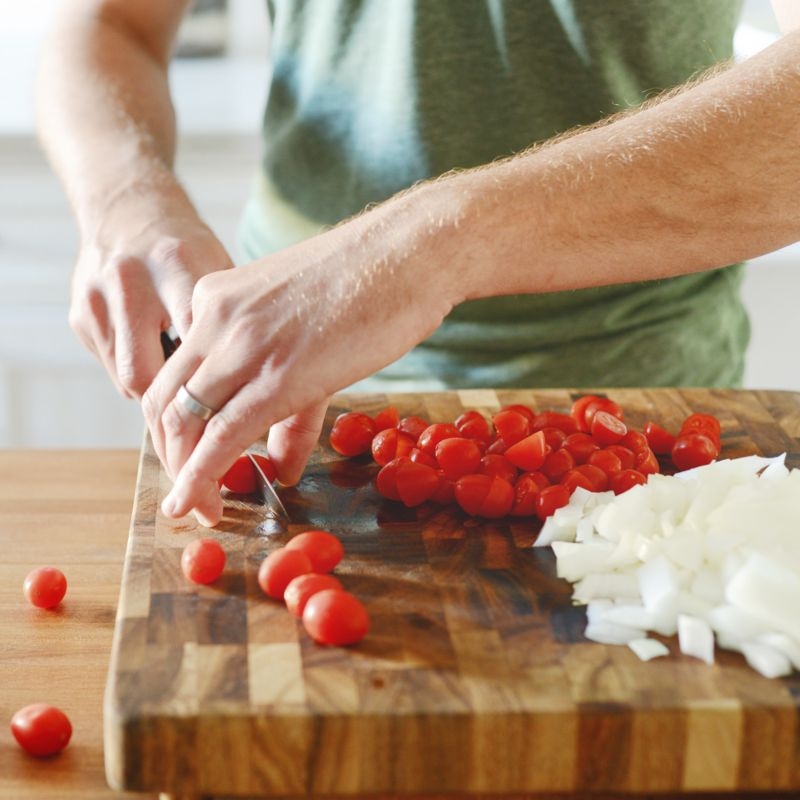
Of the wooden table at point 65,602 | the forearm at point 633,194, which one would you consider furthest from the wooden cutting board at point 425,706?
the forearm at point 633,194

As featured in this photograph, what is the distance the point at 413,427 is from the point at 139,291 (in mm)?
339

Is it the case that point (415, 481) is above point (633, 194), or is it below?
below

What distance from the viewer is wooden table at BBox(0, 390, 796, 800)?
38.9 inches

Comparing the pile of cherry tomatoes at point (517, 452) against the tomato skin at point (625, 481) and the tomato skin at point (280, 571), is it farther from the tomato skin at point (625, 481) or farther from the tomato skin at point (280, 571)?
the tomato skin at point (280, 571)

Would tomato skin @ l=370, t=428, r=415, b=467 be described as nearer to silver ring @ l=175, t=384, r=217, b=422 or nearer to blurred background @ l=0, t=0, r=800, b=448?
silver ring @ l=175, t=384, r=217, b=422

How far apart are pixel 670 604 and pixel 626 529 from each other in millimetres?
110

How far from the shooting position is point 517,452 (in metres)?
1.26

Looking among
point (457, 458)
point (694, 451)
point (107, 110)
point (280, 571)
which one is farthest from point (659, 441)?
point (107, 110)

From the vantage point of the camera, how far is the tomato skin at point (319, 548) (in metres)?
1.07

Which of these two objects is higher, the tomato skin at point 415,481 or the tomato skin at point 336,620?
the tomato skin at point 336,620

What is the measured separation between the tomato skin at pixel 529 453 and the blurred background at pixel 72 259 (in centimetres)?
143

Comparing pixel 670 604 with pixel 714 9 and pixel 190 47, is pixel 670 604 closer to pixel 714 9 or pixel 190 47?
pixel 714 9

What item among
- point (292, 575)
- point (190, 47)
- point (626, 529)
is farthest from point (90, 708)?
point (190, 47)

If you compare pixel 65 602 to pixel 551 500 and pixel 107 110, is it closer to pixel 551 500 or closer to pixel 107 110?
pixel 551 500
